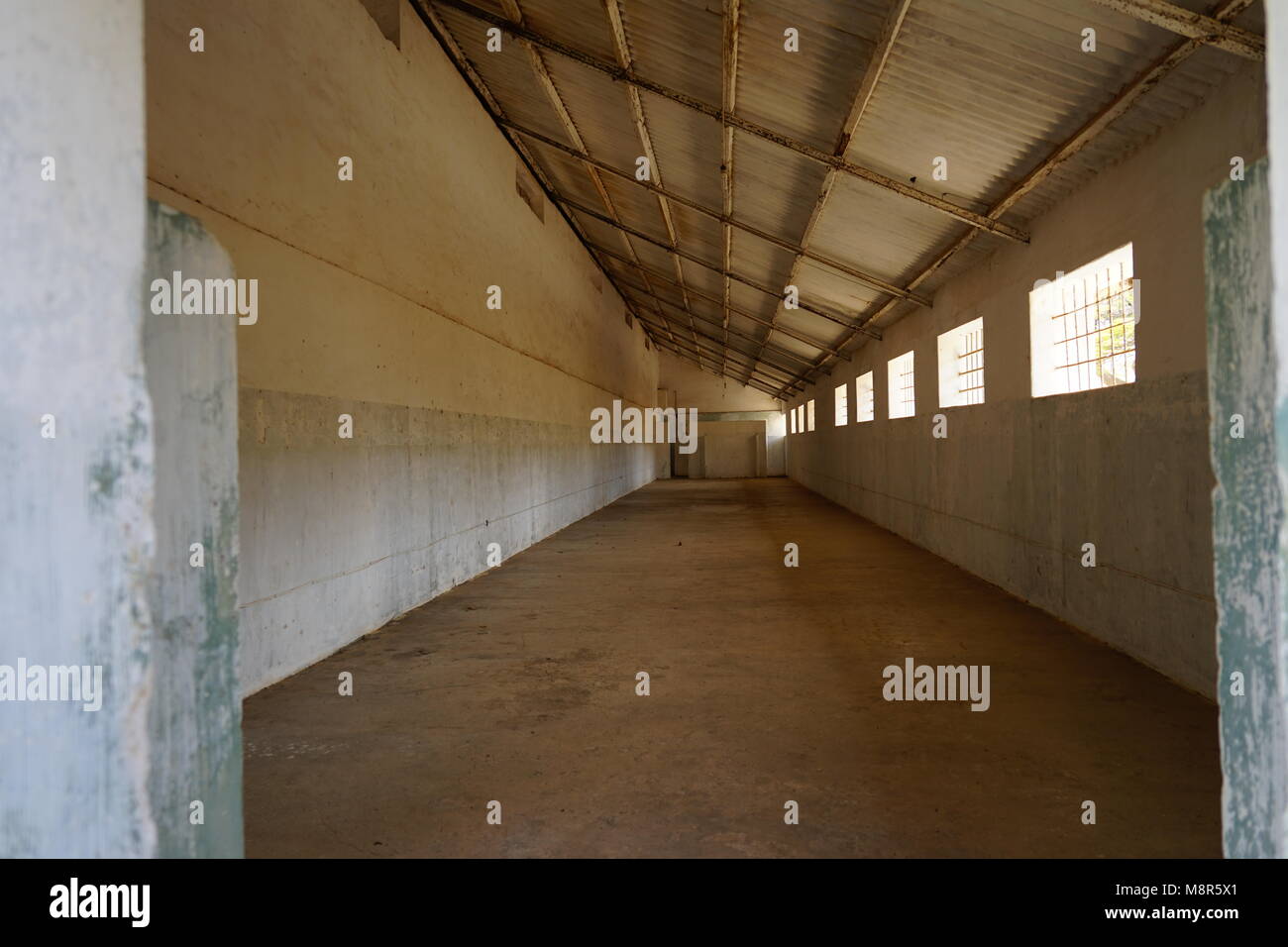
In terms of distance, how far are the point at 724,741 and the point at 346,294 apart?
4162 mm

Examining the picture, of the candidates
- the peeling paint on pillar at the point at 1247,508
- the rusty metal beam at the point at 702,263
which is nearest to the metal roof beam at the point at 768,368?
the rusty metal beam at the point at 702,263

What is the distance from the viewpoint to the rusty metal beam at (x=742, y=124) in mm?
6617

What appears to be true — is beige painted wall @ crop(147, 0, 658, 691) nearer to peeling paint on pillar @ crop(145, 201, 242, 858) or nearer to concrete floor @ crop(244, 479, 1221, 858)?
concrete floor @ crop(244, 479, 1221, 858)

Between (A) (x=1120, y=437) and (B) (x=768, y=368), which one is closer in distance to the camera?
(A) (x=1120, y=437)

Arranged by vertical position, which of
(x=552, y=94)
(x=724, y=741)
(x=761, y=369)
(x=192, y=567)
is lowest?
(x=724, y=741)

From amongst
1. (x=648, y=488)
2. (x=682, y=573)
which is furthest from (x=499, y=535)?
(x=648, y=488)

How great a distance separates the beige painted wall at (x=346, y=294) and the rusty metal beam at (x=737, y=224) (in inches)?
26.8

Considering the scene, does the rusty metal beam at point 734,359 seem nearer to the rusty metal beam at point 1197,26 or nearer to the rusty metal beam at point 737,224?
the rusty metal beam at point 737,224

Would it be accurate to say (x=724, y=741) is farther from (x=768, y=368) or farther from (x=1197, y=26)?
(x=768, y=368)

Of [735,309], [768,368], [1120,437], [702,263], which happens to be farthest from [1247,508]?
[768,368]

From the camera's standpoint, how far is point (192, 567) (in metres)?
1.50

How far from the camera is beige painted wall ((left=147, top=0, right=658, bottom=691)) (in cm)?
441
